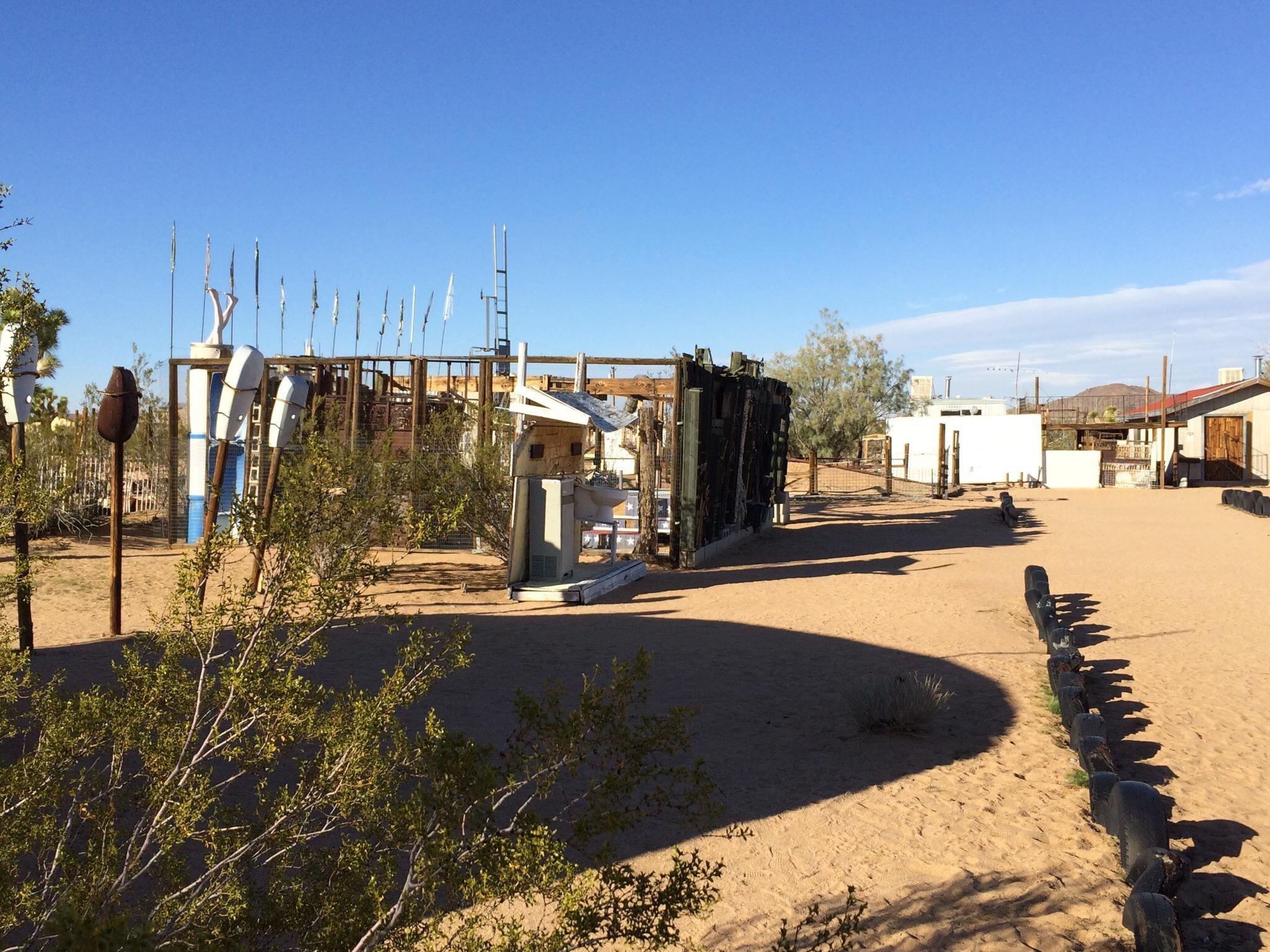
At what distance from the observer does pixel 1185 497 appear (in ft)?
100

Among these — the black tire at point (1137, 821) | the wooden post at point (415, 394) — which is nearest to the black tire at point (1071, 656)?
the black tire at point (1137, 821)

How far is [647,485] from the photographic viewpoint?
1467 centimetres

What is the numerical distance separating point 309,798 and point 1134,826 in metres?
3.81

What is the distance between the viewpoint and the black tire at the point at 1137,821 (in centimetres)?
476

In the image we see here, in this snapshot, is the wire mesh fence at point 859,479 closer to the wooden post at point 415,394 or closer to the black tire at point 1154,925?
the wooden post at point 415,394

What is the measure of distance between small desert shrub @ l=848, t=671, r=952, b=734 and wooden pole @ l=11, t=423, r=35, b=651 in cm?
476

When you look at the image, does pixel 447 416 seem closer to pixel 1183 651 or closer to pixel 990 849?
pixel 1183 651

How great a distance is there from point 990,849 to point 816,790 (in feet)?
3.41

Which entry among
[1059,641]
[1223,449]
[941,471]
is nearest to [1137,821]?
[1059,641]

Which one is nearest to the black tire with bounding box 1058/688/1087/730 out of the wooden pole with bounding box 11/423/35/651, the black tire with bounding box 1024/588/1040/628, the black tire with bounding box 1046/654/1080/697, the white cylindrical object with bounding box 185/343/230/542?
the black tire with bounding box 1046/654/1080/697

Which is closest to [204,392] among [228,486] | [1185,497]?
[228,486]

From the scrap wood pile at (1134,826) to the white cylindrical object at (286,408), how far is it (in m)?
7.23

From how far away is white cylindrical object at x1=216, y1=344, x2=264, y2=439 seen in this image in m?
9.92

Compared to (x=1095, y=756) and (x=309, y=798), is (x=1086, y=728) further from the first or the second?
(x=309, y=798)
